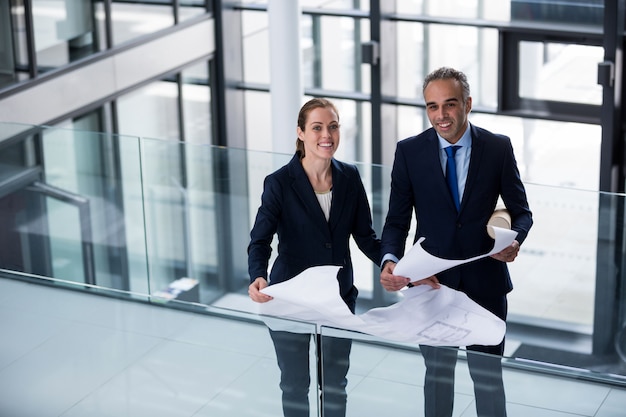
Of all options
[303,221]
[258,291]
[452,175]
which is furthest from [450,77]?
[258,291]

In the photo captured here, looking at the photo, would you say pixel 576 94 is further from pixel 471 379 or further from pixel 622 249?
pixel 471 379

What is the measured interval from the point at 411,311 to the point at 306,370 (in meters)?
0.51

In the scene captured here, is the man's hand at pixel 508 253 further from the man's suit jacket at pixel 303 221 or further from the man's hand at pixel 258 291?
the man's hand at pixel 258 291

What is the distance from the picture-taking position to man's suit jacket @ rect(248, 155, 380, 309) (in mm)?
4367

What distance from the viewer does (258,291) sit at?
420 centimetres

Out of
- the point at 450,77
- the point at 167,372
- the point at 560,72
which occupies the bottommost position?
the point at 167,372

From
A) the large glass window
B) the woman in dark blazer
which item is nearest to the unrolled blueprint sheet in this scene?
the woman in dark blazer

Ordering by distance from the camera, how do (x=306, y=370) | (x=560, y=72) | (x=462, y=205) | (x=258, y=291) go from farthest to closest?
(x=560, y=72), (x=462, y=205), (x=258, y=291), (x=306, y=370)

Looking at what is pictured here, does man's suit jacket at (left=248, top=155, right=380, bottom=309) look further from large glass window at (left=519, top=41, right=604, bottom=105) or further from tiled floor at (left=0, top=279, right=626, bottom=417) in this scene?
large glass window at (left=519, top=41, right=604, bottom=105)

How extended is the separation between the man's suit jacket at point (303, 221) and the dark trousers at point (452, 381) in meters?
0.79

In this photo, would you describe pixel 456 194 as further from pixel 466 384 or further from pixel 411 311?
pixel 466 384

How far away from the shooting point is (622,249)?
7.40m

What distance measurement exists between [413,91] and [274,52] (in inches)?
87.8

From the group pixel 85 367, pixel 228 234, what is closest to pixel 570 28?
pixel 228 234
